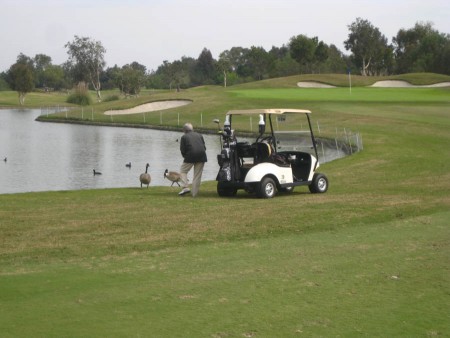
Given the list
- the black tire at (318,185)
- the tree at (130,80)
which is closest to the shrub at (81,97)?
the tree at (130,80)

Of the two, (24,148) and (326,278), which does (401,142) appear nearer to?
(24,148)

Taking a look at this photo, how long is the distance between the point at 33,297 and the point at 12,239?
3.84 metres

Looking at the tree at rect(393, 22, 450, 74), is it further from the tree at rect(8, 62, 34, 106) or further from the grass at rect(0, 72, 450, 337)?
the grass at rect(0, 72, 450, 337)

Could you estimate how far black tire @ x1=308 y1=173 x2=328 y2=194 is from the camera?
18.4 metres

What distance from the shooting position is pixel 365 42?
13112 cm

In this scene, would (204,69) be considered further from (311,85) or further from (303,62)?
(311,85)

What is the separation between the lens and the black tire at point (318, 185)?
18.4 meters

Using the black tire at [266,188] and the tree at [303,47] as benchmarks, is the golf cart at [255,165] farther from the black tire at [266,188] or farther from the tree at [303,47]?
the tree at [303,47]

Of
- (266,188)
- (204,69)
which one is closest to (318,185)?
(266,188)

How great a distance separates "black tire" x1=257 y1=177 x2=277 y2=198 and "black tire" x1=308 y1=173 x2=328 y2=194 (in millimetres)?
1327

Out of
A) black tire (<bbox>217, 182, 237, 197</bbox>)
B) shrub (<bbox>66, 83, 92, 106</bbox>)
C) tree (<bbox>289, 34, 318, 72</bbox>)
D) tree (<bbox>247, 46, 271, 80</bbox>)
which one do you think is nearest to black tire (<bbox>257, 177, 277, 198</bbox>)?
black tire (<bbox>217, 182, 237, 197</bbox>)

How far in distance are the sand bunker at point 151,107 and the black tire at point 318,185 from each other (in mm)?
63234

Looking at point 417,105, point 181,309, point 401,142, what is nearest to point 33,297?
point 181,309

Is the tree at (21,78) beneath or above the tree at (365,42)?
beneath
